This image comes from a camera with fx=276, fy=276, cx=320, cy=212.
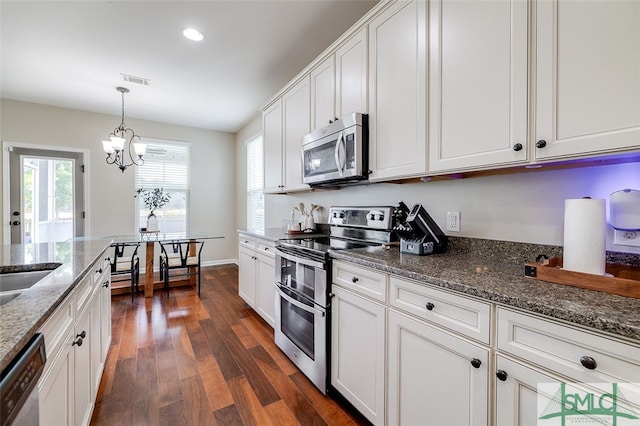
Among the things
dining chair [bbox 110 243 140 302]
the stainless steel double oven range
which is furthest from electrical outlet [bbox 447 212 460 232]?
dining chair [bbox 110 243 140 302]

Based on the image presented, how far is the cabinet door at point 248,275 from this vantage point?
118 inches

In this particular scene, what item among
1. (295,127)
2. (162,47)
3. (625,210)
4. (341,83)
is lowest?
(625,210)

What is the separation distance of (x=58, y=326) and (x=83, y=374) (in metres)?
0.54

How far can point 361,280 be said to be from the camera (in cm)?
152

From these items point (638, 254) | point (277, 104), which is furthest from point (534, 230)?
point (277, 104)

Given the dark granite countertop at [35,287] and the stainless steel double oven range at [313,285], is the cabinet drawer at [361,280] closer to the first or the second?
the stainless steel double oven range at [313,285]

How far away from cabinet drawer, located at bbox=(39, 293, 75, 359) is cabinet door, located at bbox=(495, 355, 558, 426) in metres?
1.50

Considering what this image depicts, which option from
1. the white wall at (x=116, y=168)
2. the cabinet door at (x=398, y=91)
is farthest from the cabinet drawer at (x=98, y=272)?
the white wall at (x=116, y=168)

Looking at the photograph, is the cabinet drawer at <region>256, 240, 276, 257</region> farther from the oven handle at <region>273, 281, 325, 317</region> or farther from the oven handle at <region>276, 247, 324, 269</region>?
the oven handle at <region>273, 281, 325, 317</region>

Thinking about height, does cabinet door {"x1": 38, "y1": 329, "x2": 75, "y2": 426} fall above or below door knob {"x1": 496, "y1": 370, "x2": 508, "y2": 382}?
below

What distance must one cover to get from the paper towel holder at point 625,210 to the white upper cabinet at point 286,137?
203cm

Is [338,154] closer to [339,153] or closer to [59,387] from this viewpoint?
[339,153]

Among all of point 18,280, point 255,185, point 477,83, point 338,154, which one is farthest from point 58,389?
point 255,185

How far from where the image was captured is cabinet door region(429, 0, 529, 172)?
1141mm
